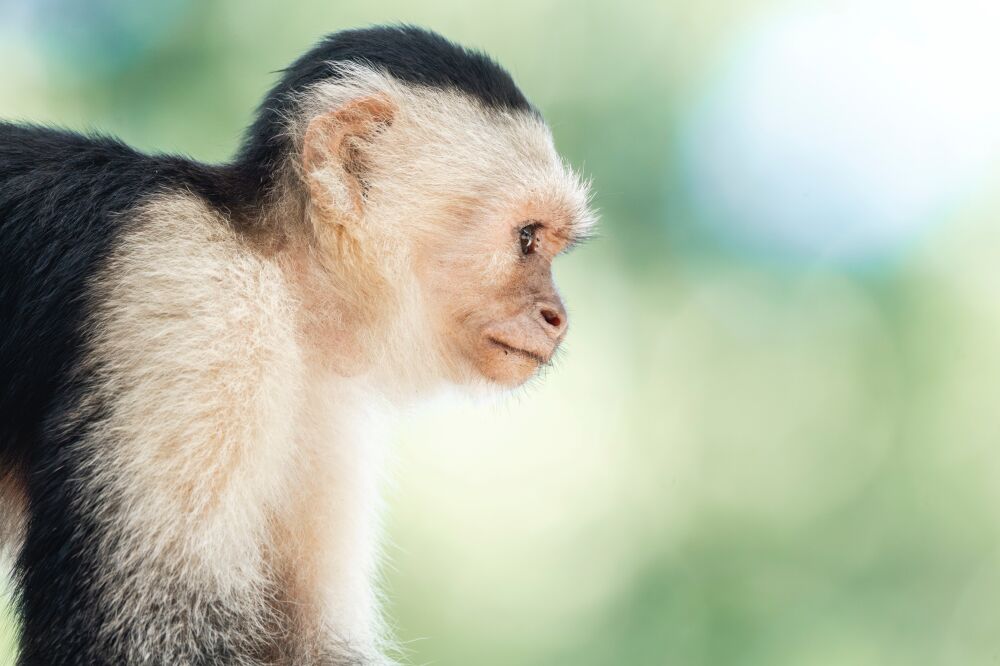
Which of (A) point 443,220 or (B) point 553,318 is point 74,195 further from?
(B) point 553,318

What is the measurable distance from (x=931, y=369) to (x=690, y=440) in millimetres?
999

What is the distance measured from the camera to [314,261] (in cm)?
254

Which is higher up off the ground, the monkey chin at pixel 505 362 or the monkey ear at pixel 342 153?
the monkey ear at pixel 342 153

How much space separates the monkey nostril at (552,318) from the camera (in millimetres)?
2719

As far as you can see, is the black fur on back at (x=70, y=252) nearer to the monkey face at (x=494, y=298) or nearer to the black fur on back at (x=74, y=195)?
the black fur on back at (x=74, y=195)

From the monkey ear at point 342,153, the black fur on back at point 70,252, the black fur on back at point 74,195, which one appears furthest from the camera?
the monkey ear at point 342,153

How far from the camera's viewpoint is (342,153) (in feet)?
8.54

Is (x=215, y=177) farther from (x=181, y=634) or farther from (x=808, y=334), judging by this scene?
(x=808, y=334)

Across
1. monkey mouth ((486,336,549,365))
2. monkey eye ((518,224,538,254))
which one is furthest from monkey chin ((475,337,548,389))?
monkey eye ((518,224,538,254))

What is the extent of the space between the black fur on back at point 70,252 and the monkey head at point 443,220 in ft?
0.28

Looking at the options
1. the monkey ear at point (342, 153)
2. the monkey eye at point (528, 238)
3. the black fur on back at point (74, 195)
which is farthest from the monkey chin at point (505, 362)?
the black fur on back at point (74, 195)

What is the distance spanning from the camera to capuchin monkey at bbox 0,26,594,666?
209cm

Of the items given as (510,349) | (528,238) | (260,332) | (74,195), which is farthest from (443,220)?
(74,195)

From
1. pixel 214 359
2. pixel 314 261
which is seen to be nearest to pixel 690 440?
pixel 314 261
